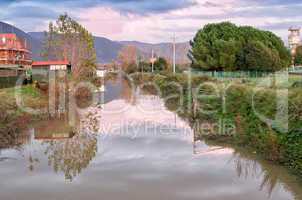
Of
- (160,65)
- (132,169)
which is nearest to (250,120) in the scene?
(132,169)

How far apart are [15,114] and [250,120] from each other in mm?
10312

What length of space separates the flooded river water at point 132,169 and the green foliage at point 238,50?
90.2 feet

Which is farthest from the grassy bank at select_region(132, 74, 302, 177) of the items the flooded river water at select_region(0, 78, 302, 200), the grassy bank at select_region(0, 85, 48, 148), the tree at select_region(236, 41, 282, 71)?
the tree at select_region(236, 41, 282, 71)

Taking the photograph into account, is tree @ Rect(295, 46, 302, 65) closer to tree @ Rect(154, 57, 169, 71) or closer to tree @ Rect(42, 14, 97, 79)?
tree @ Rect(154, 57, 169, 71)

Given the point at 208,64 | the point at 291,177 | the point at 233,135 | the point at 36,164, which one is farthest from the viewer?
the point at 208,64

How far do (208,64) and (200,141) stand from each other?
106ft

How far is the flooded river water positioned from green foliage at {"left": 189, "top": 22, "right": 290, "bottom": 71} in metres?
27.5

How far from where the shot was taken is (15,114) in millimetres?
19297

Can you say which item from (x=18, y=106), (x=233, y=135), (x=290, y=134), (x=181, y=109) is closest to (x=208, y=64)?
(x=181, y=109)

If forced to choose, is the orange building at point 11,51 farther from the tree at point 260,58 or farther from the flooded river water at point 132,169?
the flooded river water at point 132,169

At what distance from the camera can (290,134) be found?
11.4 metres

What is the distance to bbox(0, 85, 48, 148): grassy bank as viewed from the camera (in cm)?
1562

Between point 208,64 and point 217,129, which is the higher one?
point 208,64

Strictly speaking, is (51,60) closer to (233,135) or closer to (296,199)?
(233,135)
